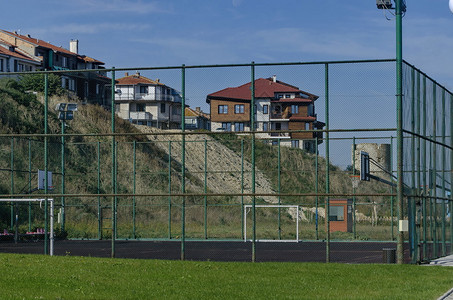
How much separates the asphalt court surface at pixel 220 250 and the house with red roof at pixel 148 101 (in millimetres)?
4614

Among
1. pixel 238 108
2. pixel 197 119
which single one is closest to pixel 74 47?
pixel 197 119

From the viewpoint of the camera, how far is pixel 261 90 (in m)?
27.5

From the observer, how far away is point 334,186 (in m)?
37.4

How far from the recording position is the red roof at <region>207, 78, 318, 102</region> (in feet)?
84.7

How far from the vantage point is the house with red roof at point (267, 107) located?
83.4 feet

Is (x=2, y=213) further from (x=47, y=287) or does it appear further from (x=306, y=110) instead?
(x=47, y=287)

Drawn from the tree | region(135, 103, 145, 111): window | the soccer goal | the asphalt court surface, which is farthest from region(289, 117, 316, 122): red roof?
the tree

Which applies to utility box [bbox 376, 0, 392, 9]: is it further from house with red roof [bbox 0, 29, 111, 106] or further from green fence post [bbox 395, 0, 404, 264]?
house with red roof [bbox 0, 29, 111, 106]

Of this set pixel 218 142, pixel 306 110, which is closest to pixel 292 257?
pixel 306 110

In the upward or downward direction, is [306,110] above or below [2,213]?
above

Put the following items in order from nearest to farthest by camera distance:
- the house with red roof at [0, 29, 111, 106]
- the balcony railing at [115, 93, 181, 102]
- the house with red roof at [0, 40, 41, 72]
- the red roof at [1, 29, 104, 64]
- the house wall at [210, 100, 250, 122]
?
the balcony railing at [115, 93, 181, 102] → the house wall at [210, 100, 250, 122] → the house with red roof at [0, 40, 41, 72] → the house with red roof at [0, 29, 111, 106] → the red roof at [1, 29, 104, 64]

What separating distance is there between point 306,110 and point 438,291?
12.0m

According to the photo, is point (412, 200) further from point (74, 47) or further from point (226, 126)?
point (74, 47)

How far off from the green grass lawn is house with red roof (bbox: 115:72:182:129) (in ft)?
27.3
